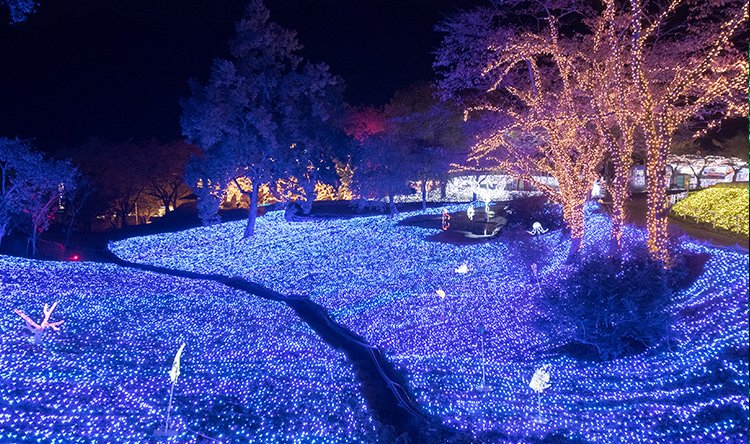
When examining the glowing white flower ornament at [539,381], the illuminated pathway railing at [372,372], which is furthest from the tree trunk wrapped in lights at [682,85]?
the illuminated pathway railing at [372,372]

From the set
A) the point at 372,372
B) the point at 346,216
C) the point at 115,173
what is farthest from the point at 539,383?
the point at 115,173

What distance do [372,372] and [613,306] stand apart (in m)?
4.65

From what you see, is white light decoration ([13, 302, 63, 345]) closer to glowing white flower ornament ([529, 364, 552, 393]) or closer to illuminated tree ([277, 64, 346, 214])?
glowing white flower ornament ([529, 364, 552, 393])

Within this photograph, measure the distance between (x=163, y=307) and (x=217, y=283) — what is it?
381 cm

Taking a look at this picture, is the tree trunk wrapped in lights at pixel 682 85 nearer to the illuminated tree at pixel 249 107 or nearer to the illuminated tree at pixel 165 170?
the illuminated tree at pixel 249 107

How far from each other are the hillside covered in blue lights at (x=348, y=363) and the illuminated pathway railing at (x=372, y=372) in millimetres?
239

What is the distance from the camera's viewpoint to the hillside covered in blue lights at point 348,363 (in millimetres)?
6719

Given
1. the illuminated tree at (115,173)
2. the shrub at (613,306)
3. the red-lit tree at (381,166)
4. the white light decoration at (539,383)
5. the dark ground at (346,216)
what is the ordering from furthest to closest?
the illuminated tree at (115,173)
the red-lit tree at (381,166)
the dark ground at (346,216)
the shrub at (613,306)
the white light decoration at (539,383)

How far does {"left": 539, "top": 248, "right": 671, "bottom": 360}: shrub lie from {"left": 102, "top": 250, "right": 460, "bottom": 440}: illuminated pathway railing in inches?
126

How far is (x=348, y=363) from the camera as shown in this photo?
973 centimetres

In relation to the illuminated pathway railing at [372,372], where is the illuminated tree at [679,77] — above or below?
above

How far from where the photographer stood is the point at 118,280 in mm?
15406

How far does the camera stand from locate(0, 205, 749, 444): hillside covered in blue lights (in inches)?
265

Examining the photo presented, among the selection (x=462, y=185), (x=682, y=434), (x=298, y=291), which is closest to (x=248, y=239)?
(x=298, y=291)
